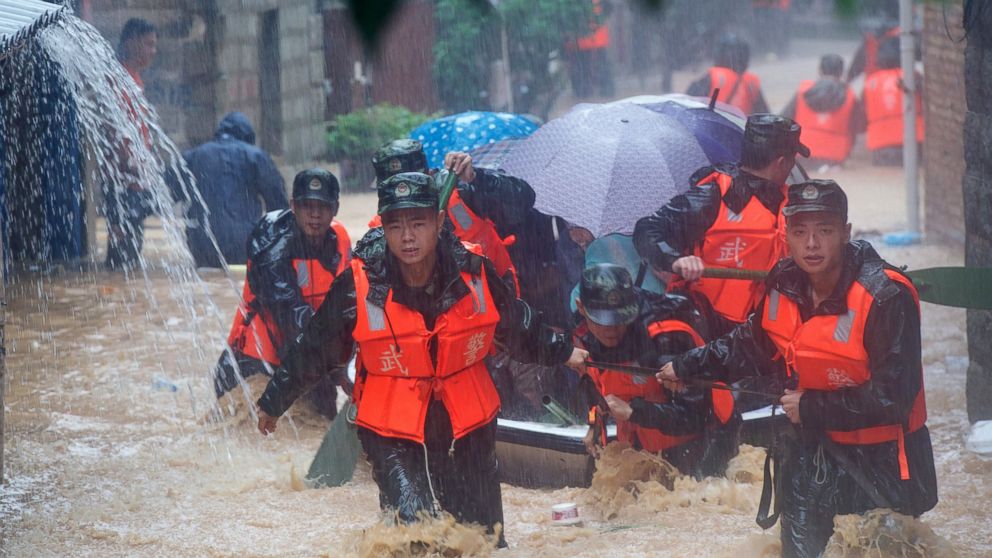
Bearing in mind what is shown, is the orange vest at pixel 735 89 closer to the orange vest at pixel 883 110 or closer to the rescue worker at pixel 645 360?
Answer: the orange vest at pixel 883 110

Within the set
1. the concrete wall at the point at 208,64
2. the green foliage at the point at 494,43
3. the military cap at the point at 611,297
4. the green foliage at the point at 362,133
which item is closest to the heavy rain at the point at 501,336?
the military cap at the point at 611,297

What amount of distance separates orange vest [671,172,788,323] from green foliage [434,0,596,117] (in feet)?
43.9

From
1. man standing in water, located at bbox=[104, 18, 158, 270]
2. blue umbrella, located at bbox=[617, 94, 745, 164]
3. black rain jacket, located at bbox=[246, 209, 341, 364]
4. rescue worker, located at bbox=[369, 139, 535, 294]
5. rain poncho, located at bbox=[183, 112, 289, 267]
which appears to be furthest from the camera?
man standing in water, located at bbox=[104, 18, 158, 270]

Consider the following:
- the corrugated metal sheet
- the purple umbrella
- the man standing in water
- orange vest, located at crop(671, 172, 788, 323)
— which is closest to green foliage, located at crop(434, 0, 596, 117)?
the man standing in water

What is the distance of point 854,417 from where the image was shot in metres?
4.13

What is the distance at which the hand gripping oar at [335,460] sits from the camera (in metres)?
6.48

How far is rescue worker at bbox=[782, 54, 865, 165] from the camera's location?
17859 millimetres

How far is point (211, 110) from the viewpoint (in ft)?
49.5

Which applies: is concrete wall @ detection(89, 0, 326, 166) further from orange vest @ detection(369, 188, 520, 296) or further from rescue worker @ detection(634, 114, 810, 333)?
rescue worker @ detection(634, 114, 810, 333)

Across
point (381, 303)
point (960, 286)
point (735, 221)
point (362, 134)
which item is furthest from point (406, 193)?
point (362, 134)

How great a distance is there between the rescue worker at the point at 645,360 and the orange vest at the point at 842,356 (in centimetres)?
116

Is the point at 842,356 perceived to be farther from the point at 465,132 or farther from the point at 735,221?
the point at 465,132

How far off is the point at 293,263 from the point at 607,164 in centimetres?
180

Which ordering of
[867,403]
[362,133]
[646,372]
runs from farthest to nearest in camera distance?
[362,133], [646,372], [867,403]
